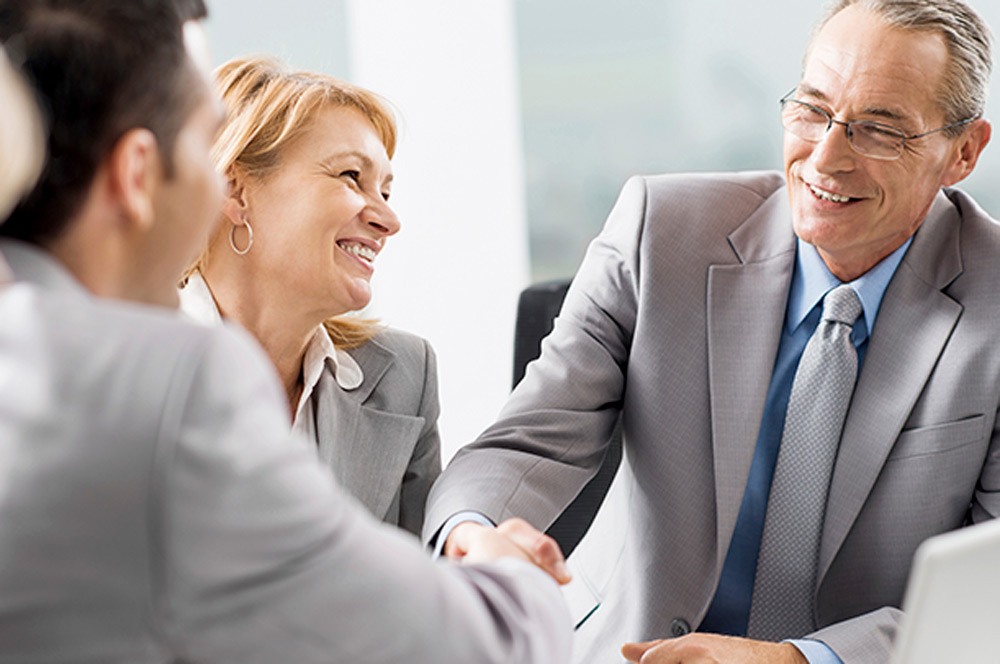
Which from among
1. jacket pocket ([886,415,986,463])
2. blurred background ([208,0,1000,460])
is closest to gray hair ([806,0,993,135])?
jacket pocket ([886,415,986,463])

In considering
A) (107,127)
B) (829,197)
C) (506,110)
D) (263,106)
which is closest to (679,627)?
(829,197)

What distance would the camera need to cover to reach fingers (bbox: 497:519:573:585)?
110cm

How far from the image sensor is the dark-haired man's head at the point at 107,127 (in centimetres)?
78

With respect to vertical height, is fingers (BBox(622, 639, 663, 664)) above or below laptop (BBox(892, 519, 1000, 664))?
below

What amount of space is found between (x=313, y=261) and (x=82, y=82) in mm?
907

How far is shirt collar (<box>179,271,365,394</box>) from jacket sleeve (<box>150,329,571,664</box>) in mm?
914

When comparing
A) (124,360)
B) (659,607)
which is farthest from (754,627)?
(124,360)

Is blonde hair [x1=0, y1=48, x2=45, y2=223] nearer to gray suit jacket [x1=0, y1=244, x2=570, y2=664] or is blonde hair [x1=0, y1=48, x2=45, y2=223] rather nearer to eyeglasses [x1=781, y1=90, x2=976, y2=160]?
gray suit jacket [x1=0, y1=244, x2=570, y2=664]

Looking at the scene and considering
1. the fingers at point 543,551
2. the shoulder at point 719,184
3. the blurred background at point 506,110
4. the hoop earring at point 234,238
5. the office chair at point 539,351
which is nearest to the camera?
the fingers at point 543,551

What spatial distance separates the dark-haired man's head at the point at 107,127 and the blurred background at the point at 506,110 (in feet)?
10.8

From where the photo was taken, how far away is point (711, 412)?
1.64 metres

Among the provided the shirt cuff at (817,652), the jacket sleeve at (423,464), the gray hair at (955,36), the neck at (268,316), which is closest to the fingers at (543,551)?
the shirt cuff at (817,652)

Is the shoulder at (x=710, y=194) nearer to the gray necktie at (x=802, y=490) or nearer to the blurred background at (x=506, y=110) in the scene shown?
the gray necktie at (x=802, y=490)

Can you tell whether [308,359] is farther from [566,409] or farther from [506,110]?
[506,110]
